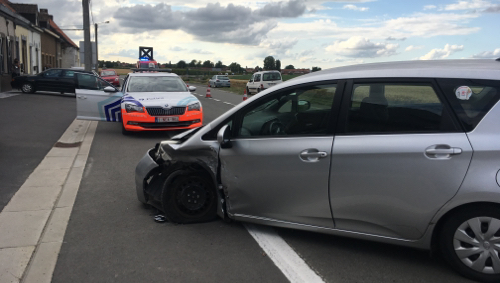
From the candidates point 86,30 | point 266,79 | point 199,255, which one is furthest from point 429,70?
point 266,79

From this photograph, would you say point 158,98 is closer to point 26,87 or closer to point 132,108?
point 132,108

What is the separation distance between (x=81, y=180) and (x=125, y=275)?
11.6 ft

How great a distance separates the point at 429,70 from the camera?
3.84 m

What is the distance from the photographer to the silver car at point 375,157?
3.54 m

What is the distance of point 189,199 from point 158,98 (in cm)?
705

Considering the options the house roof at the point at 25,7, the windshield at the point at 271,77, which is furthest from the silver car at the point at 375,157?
the house roof at the point at 25,7

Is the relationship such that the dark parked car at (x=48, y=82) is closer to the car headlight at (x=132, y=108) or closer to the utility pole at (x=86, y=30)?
the utility pole at (x=86, y=30)

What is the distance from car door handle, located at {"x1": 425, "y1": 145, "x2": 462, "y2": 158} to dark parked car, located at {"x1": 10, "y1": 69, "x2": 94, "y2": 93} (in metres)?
24.6

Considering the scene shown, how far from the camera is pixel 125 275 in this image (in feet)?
12.3

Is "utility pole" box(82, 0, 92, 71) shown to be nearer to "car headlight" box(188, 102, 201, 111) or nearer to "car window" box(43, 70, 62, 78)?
"car window" box(43, 70, 62, 78)

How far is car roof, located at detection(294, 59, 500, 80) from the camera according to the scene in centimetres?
368

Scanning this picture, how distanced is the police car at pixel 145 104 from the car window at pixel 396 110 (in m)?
7.79

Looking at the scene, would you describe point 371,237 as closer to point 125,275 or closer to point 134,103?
point 125,275

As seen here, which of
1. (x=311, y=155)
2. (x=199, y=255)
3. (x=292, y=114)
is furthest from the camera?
Answer: (x=292, y=114)
